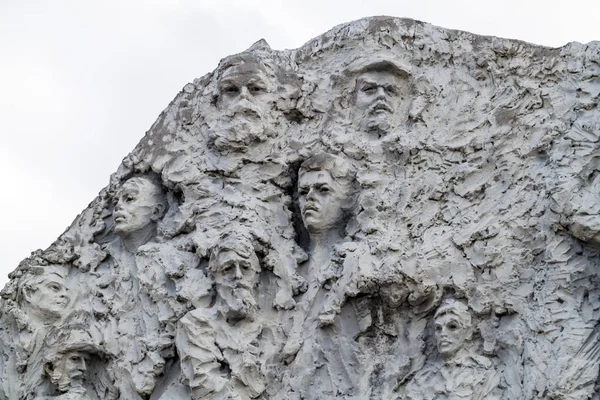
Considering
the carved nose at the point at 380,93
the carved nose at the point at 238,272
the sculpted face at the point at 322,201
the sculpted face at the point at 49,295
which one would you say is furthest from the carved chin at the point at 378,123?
the sculpted face at the point at 49,295

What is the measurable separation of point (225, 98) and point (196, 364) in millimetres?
1967

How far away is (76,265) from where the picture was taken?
30.9ft

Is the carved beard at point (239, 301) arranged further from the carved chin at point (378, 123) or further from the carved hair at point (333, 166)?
the carved chin at point (378, 123)

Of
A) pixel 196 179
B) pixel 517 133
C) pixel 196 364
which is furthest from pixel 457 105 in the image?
pixel 196 364

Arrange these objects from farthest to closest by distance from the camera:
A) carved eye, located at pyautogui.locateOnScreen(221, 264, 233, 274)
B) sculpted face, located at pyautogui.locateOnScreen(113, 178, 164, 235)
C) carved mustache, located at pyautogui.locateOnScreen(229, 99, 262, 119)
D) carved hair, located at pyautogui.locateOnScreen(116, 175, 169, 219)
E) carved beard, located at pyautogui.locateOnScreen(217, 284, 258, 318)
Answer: carved hair, located at pyautogui.locateOnScreen(116, 175, 169, 219) < sculpted face, located at pyautogui.locateOnScreen(113, 178, 164, 235) < carved mustache, located at pyautogui.locateOnScreen(229, 99, 262, 119) < carved eye, located at pyautogui.locateOnScreen(221, 264, 233, 274) < carved beard, located at pyautogui.locateOnScreen(217, 284, 258, 318)

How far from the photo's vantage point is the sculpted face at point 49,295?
9203 mm

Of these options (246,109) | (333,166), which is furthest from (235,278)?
(246,109)

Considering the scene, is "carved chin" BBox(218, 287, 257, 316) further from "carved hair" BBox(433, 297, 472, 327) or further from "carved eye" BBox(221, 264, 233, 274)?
"carved hair" BBox(433, 297, 472, 327)

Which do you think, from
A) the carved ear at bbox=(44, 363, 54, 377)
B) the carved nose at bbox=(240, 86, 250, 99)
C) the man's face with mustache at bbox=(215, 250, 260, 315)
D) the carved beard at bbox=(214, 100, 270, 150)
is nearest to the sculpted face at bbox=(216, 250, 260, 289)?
the man's face with mustache at bbox=(215, 250, 260, 315)

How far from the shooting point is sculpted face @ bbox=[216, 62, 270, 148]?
9.10 meters

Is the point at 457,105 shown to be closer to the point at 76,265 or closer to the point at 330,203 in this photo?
the point at 330,203

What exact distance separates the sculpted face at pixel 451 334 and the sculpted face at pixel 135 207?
2291 millimetres

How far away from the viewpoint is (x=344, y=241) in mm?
8648

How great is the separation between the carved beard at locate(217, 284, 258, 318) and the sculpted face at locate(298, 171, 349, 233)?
23.9 inches
